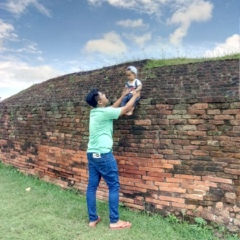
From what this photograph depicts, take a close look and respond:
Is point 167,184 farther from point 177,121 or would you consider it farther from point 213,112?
point 213,112

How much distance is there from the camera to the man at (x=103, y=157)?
12.3 ft

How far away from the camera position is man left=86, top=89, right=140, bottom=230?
374cm

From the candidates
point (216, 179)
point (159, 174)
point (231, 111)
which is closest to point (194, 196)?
point (216, 179)

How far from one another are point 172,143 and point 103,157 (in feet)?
3.23

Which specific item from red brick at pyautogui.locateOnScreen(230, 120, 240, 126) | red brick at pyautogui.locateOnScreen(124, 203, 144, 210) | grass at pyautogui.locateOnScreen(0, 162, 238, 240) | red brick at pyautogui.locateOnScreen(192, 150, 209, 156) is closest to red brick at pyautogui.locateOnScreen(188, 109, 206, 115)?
red brick at pyautogui.locateOnScreen(230, 120, 240, 126)

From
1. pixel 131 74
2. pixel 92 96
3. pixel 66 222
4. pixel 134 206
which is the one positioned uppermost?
pixel 131 74

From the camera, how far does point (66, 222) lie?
3.99 m

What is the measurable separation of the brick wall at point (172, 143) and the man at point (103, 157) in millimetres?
596

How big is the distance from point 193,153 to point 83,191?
2.16 meters

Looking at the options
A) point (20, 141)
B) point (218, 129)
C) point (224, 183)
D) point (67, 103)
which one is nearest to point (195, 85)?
point (218, 129)

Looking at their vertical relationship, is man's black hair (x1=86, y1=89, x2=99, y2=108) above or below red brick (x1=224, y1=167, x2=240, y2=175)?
above

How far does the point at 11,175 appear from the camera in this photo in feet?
21.4

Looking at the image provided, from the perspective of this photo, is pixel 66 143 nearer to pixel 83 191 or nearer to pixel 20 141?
pixel 83 191

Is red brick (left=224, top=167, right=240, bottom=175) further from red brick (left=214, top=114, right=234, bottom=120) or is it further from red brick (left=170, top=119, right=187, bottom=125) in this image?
→ red brick (left=170, top=119, right=187, bottom=125)
